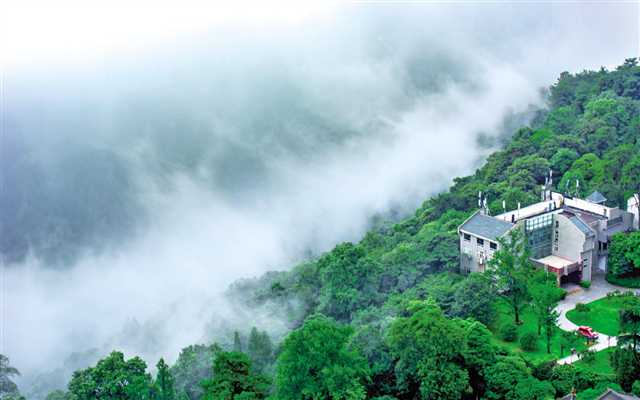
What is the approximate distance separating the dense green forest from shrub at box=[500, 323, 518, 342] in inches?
1.7

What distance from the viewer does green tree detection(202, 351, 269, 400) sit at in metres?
30.2

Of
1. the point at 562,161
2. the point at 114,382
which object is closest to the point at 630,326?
the point at 114,382

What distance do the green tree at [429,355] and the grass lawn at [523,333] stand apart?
179 inches

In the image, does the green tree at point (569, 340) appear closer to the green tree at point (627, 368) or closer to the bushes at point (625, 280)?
the green tree at point (627, 368)

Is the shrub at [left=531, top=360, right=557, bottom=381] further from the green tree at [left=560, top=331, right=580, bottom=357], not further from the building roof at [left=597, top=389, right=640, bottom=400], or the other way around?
the building roof at [left=597, top=389, right=640, bottom=400]

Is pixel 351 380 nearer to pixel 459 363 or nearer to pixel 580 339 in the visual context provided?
pixel 459 363

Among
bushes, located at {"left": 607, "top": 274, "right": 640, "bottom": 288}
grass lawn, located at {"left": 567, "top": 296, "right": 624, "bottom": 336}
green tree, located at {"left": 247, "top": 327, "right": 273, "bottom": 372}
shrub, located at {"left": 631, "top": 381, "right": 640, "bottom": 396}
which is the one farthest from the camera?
bushes, located at {"left": 607, "top": 274, "right": 640, "bottom": 288}

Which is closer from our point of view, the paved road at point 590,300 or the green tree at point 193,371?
the paved road at point 590,300

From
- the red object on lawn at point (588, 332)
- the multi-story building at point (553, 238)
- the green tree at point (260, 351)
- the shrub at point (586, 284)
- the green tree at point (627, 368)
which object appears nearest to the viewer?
the green tree at point (627, 368)

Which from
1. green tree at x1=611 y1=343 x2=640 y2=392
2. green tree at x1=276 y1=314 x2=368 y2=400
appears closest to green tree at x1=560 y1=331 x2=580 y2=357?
green tree at x1=611 y1=343 x2=640 y2=392

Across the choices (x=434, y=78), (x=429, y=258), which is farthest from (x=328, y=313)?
(x=434, y=78)

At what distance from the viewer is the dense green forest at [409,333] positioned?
29.0m

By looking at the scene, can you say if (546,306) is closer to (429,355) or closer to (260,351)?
(429,355)

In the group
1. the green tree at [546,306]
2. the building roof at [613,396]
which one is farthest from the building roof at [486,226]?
the building roof at [613,396]
